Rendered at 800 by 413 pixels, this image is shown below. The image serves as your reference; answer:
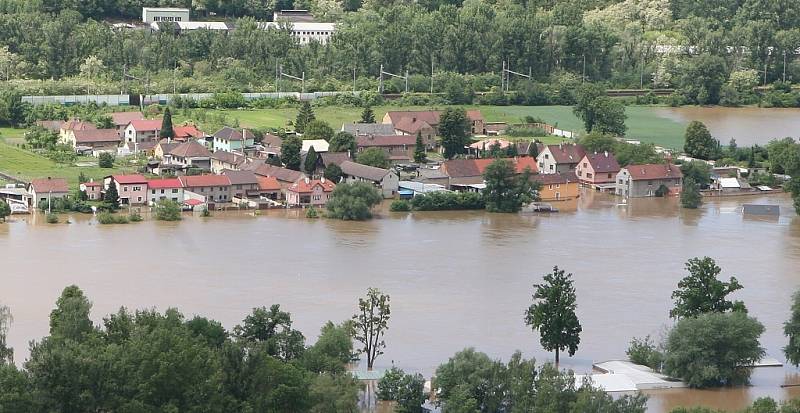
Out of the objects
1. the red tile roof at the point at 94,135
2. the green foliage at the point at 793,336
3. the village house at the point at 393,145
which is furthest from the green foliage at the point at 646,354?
the red tile roof at the point at 94,135

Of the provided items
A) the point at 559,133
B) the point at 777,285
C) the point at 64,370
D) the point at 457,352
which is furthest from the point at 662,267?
the point at 559,133

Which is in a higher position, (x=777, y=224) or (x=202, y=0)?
(x=202, y=0)

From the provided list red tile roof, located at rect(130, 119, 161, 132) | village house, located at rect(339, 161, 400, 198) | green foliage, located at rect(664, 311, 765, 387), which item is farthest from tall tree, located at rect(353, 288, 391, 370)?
red tile roof, located at rect(130, 119, 161, 132)

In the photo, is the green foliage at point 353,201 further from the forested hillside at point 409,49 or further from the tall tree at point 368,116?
the forested hillside at point 409,49

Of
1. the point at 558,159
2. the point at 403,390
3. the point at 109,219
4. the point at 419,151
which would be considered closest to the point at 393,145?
the point at 419,151

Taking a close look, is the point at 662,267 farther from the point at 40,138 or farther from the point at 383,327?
the point at 40,138
